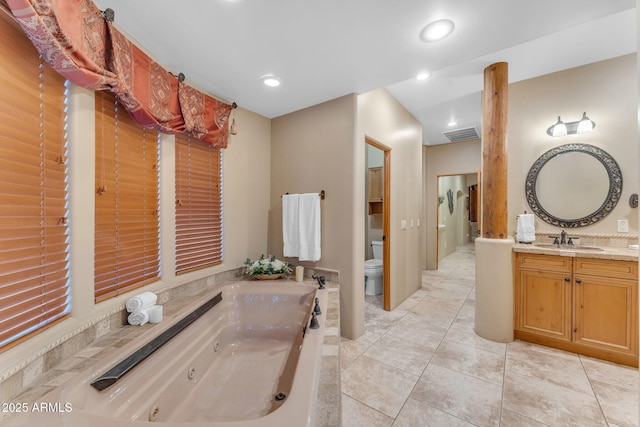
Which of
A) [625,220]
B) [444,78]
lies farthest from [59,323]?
[625,220]

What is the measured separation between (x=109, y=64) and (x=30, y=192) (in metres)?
0.80

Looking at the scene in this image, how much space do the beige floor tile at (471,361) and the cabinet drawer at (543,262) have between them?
0.88 m

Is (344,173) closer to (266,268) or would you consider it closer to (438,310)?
(266,268)

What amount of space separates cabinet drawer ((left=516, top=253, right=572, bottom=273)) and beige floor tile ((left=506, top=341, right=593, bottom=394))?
726 mm

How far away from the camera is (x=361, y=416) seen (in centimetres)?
149

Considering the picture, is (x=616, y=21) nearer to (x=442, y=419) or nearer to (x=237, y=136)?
Result: (x=442, y=419)

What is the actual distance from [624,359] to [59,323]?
386 centimetres

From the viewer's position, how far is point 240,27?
1.48 metres

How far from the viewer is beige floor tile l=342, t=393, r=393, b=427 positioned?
143 centimetres

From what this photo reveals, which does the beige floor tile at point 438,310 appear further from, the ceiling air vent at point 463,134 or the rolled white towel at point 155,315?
the ceiling air vent at point 463,134

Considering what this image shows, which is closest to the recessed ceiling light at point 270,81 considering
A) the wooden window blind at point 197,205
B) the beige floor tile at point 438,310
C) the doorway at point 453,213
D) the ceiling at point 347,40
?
the ceiling at point 347,40

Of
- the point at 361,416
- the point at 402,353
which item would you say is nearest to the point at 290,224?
the point at 402,353

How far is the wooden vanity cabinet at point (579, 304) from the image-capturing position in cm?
193

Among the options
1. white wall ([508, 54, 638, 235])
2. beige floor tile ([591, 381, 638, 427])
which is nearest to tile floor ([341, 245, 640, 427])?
beige floor tile ([591, 381, 638, 427])
